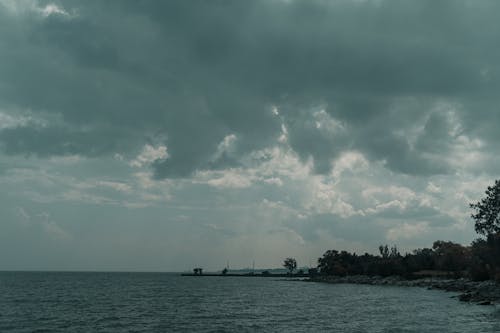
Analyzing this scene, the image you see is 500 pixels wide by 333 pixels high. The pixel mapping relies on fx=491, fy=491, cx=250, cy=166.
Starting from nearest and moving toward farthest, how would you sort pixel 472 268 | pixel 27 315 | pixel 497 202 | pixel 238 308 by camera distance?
pixel 27 315 → pixel 238 308 → pixel 497 202 → pixel 472 268

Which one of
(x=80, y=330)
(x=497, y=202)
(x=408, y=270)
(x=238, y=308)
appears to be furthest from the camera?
(x=408, y=270)

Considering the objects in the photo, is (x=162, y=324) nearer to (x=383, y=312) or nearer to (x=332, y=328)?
(x=332, y=328)

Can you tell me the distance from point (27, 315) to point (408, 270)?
155301 millimetres

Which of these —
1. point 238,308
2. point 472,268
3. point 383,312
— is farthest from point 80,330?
point 472,268

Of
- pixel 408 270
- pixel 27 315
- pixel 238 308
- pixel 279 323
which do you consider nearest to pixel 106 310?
pixel 27 315

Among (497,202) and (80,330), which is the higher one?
(497,202)

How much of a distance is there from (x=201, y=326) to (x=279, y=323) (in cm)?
950

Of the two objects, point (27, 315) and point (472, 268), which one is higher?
point (472, 268)

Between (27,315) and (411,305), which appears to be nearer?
(27,315)

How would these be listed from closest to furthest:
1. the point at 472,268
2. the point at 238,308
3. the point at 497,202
→ the point at 238,308
the point at 497,202
the point at 472,268

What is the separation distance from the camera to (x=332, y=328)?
177ft

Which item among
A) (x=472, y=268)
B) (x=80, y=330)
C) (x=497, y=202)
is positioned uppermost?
(x=497, y=202)

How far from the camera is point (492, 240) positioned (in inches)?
4626

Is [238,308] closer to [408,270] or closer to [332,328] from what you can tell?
[332,328]
